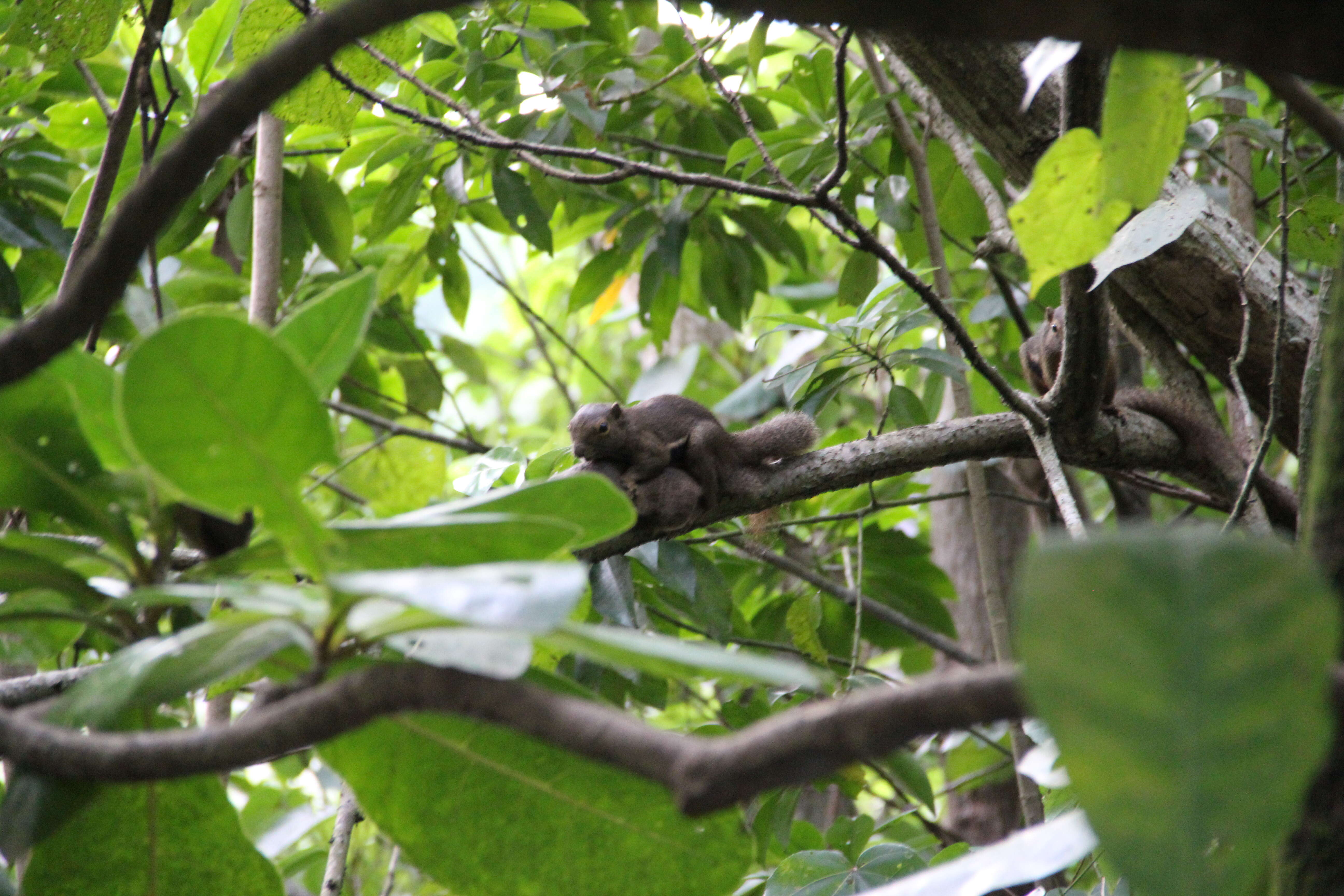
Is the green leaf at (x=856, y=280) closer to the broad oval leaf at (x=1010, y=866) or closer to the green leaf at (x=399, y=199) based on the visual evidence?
the green leaf at (x=399, y=199)

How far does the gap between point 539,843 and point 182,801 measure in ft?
1.40

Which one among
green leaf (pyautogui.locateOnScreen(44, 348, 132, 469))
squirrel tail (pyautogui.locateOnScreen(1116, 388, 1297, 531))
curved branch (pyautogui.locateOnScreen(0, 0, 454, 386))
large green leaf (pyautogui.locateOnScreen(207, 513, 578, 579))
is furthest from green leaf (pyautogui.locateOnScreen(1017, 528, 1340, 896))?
squirrel tail (pyautogui.locateOnScreen(1116, 388, 1297, 531))

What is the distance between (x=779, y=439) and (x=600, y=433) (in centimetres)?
64

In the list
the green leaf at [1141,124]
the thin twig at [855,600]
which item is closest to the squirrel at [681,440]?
the thin twig at [855,600]

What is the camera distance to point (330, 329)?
3.33 ft

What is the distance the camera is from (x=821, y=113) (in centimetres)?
346

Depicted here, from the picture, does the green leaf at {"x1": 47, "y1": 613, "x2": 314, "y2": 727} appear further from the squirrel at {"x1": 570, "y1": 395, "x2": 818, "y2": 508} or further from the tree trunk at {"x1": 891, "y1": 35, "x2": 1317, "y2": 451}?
the tree trunk at {"x1": 891, "y1": 35, "x2": 1317, "y2": 451}

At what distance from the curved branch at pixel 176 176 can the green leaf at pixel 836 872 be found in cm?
162

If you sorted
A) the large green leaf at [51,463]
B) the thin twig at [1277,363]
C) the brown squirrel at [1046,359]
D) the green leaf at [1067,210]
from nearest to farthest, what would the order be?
the large green leaf at [51,463] < the green leaf at [1067,210] < the thin twig at [1277,363] < the brown squirrel at [1046,359]

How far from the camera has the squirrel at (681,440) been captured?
310 cm

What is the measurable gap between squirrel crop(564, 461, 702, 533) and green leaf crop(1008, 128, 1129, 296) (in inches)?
56.9

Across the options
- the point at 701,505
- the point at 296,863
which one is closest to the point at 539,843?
the point at 701,505

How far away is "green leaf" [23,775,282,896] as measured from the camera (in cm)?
115

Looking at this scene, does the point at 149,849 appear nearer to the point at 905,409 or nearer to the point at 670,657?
the point at 670,657
